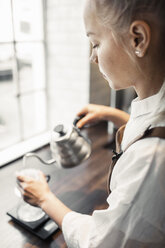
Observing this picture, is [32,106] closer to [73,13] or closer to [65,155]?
[73,13]

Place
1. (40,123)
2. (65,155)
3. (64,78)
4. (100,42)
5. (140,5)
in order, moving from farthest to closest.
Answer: (40,123), (64,78), (65,155), (100,42), (140,5)

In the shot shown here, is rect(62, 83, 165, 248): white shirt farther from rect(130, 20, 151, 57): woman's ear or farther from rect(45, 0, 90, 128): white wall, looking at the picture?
rect(45, 0, 90, 128): white wall

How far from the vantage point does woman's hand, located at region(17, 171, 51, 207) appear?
787 mm

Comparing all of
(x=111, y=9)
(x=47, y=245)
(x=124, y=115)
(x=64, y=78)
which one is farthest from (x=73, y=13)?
(x=47, y=245)

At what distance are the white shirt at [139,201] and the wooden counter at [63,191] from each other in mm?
294

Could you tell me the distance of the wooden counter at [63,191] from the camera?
31.2 inches

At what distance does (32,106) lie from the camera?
250 cm

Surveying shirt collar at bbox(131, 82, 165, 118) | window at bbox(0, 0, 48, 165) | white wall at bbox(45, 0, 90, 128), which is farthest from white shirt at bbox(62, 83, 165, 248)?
white wall at bbox(45, 0, 90, 128)

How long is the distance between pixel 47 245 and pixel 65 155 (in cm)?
31

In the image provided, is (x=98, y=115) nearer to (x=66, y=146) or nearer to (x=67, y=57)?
(x=66, y=146)

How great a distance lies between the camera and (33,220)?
86 centimetres

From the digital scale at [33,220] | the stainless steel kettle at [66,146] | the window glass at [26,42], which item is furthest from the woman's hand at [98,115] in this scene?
the window glass at [26,42]

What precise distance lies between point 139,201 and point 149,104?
0.23 meters

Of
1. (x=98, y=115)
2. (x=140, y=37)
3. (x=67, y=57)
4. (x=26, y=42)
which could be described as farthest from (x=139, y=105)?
(x=26, y=42)
